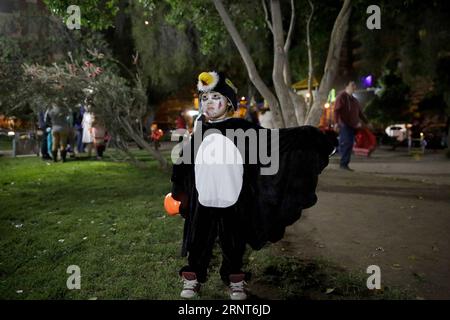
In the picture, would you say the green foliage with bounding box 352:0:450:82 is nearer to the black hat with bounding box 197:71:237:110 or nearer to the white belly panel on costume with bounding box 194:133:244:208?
the black hat with bounding box 197:71:237:110

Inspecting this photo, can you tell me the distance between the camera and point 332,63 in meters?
8.14

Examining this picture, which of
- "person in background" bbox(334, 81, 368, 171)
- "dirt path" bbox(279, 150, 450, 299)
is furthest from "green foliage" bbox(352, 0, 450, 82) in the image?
"dirt path" bbox(279, 150, 450, 299)

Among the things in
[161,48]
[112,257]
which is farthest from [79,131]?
[112,257]

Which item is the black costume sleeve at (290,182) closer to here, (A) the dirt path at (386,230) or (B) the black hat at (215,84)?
(B) the black hat at (215,84)

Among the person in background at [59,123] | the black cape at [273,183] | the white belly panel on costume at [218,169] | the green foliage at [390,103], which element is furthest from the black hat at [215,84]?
the green foliage at [390,103]

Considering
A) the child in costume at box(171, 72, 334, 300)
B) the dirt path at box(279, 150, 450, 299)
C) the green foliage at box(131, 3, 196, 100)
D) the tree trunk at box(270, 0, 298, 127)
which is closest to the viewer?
the child in costume at box(171, 72, 334, 300)

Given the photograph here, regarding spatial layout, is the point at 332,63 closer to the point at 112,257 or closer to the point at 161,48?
the point at 112,257

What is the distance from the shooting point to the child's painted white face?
11.7 ft

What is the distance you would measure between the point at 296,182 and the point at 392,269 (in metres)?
1.27

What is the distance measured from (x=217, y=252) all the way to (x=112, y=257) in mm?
1080

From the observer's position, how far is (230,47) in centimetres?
2103

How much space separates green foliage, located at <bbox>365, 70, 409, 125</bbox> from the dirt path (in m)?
12.3

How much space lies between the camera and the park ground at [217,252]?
352cm

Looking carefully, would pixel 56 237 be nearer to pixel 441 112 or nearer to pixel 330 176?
pixel 330 176
